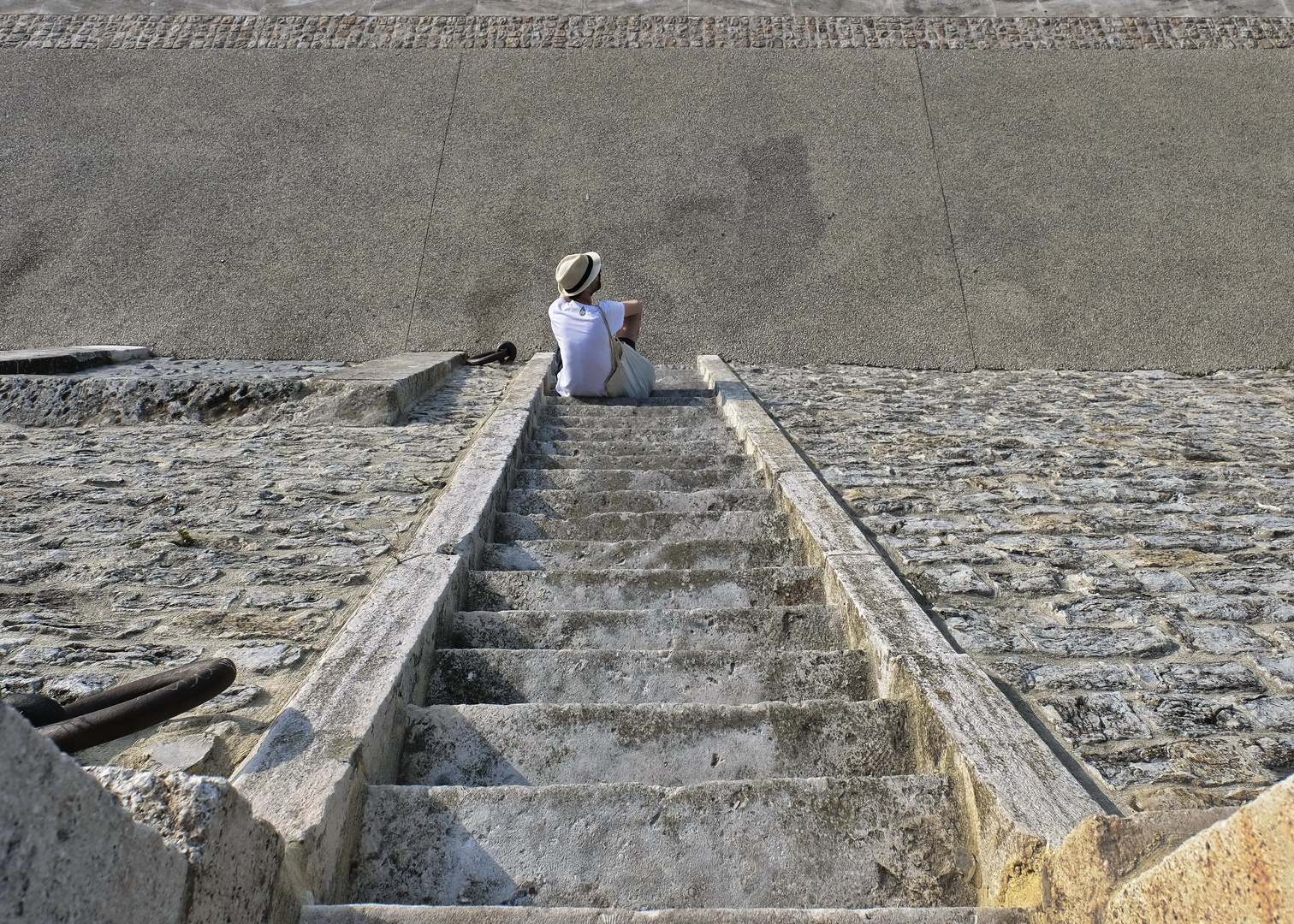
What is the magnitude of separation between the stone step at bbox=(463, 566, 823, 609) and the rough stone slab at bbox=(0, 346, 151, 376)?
535 cm

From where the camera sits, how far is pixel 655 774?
2.19 metres

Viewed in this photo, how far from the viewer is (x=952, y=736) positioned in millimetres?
2117

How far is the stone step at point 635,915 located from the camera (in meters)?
1.61

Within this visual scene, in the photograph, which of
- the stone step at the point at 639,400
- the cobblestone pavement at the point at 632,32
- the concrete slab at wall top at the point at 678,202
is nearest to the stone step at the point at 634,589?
the stone step at the point at 639,400

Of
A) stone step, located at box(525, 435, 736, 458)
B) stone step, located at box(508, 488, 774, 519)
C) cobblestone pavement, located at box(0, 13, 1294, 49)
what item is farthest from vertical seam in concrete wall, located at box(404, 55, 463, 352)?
stone step, located at box(508, 488, 774, 519)

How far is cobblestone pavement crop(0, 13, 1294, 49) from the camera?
428 inches

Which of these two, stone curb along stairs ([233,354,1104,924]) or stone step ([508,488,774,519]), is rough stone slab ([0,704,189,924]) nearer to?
stone curb along stairs ([233,354,1104,924])

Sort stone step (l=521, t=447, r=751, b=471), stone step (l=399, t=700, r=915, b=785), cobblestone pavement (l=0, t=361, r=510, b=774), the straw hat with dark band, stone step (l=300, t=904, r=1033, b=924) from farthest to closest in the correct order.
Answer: the straw hat with dark band < stone step (l=521, t=447, r=751, b=471) < cobblestone pavement (l=0, t=361, r=510, b=774) < stone step (l=399, t=700, r=915, b=785) < stone step (l=300, t=904, r=1033, b=924)

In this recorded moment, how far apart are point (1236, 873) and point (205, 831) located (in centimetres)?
153

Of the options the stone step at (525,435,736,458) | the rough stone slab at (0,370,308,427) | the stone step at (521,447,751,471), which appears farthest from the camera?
the rough stone slab at (0,370,308,427)

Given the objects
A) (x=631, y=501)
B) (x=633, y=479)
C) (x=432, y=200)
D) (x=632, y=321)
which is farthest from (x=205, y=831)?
(x=432, y=200)

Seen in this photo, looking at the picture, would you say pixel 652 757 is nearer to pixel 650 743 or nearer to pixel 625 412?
pixel 650 743

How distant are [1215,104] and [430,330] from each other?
9781mm

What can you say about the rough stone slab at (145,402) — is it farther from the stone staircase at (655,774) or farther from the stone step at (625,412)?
the stone staircase at (655,774)
